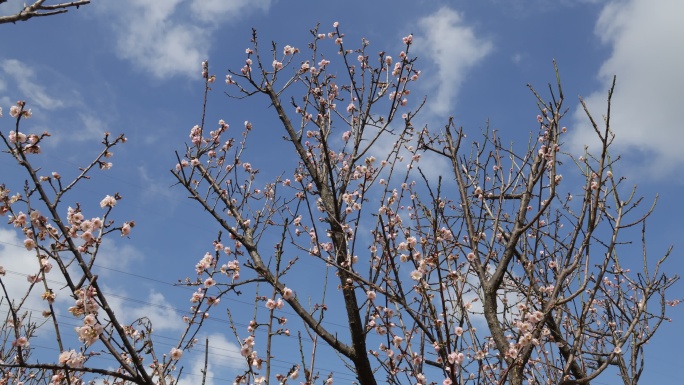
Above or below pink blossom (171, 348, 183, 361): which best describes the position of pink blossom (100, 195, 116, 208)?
above

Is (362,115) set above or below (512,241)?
above

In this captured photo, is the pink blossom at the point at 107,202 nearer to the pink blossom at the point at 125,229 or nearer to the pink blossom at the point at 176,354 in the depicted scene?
the pink blossom at the point at 125,229

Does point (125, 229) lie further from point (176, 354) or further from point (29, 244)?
point (176, 354)

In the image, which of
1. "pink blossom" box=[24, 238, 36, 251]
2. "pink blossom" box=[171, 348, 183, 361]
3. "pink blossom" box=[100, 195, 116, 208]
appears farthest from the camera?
"pink blossom" box=[171, 348, 183, 361]

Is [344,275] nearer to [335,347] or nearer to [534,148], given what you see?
[335,347]

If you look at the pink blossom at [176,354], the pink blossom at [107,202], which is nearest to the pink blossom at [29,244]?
the pink blossom at [107,202]

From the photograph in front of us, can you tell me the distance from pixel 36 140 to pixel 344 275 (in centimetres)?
248

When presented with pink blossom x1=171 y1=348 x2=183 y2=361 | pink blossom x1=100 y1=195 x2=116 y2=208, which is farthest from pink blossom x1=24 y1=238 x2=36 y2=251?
pink blossom x1=171 y1=348 x2=183 y2=361

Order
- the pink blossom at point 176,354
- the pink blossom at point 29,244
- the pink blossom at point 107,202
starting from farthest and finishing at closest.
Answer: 1. the pink blossom at point 176,354
2. the pink blossom at point 107,202
3. the pink blossom at point 29,244

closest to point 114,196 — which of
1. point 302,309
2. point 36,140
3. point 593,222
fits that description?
point 36,140

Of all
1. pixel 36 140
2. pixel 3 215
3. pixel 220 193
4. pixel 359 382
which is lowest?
Result: pixel 359 382

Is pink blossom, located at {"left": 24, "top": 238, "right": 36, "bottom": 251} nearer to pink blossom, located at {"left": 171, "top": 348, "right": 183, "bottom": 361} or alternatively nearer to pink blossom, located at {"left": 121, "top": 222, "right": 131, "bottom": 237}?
pink blossom, located at {"left": 121, "top": 222, "right": 131, "bottom": 237}

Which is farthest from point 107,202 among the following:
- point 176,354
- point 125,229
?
point 176,354

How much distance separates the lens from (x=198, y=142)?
5.68 meters
